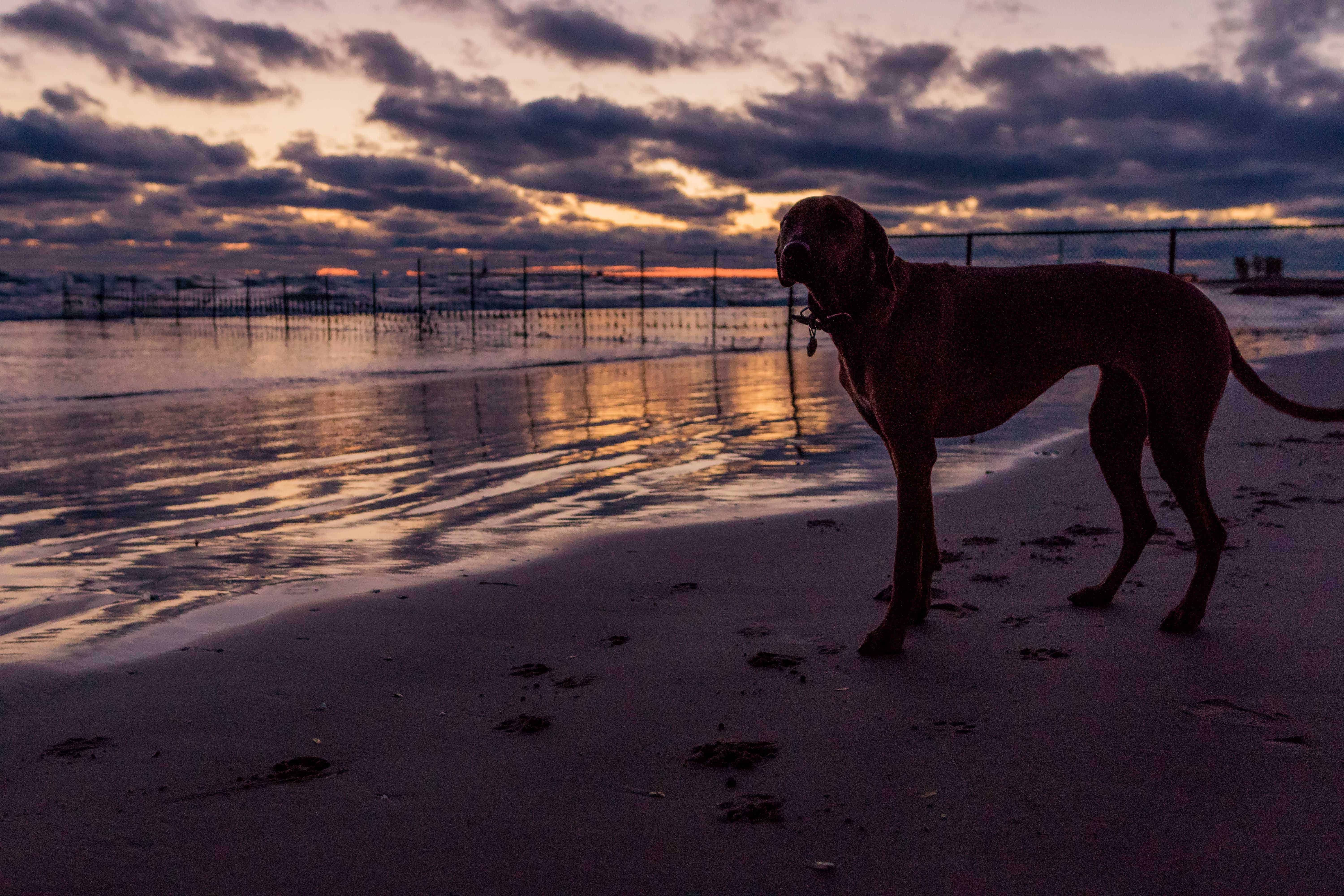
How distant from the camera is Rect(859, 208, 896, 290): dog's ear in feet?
11.4

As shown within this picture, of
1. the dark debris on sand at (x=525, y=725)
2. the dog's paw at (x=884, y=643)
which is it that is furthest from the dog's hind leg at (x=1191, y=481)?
the dark debris on sand at (x=525, y=725)

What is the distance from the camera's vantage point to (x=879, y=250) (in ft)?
11.5

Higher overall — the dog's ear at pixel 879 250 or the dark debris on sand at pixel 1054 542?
the dog's ear at pixel 879 250

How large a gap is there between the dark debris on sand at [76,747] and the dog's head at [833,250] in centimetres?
268

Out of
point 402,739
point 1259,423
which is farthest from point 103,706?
point 1259,423

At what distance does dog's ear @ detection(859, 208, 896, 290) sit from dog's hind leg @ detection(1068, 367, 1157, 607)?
1.23 meters

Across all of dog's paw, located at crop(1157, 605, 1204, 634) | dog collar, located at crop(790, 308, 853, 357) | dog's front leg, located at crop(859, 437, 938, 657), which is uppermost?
dog collar, located at crop(790, 308, 853, 357)

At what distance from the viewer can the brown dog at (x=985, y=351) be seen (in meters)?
3.49

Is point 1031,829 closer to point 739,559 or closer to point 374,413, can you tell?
point 739,559

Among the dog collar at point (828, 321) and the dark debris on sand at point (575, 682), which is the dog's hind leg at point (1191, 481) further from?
the dark debris on sand at point (575, 682)

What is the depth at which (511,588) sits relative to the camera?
181 inches

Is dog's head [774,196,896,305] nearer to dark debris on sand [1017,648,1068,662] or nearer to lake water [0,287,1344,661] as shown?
dark debris on sand [1017,648,1068,662]

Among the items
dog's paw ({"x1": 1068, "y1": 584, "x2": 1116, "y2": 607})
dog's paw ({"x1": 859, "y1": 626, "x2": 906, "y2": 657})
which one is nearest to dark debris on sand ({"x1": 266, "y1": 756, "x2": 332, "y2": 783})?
dog's paw ({"x1": 859, "y1": 626, "x2": 906, "y2": 657})

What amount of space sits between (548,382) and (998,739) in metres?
15.7
